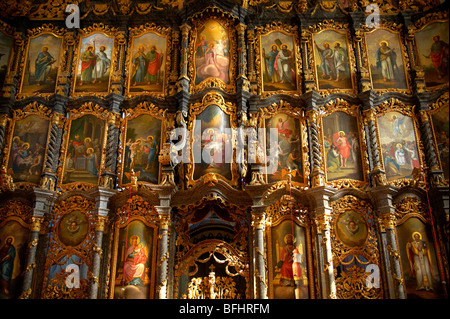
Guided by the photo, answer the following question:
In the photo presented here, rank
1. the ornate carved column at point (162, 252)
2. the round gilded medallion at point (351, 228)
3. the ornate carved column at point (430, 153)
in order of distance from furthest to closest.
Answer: the ornate carved column at point (430, 153)
the round gilded medallion at point (351, 228)
the ornate carved column at point (162, 252)

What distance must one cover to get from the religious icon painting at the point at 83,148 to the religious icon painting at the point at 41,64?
1.36 meters

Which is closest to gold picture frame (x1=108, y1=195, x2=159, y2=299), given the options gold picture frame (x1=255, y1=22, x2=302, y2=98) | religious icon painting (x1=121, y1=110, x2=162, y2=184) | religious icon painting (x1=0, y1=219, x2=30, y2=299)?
religious icon painting (x1=121, y1=110, x2=162, y2=184)

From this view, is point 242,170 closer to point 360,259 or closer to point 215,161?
point 215,161

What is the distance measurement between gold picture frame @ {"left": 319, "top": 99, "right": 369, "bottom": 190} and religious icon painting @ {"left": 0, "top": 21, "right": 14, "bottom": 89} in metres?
9.62

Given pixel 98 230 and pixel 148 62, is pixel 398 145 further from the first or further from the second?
pixel 98 230

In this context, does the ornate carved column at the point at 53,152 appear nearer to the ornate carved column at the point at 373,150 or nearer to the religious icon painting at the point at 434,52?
the ornate carved column at the point at 373,150

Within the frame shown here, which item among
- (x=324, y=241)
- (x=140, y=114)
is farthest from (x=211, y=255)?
(x=140, y=114)

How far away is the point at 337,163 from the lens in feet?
40.7

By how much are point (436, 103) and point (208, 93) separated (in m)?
6.45

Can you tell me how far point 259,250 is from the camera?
11.2m

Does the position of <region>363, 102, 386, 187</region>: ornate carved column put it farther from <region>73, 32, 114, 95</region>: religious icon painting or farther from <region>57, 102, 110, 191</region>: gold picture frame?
<region>73, 32, 114, 95</region>: religious icon painting

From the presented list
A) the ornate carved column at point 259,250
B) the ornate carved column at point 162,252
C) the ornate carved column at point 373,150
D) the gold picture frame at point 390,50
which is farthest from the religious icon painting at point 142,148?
the gold picture frame at point 390,50

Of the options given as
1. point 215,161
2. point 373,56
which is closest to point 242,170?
point 215,161

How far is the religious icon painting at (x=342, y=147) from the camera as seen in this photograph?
1228 cm
